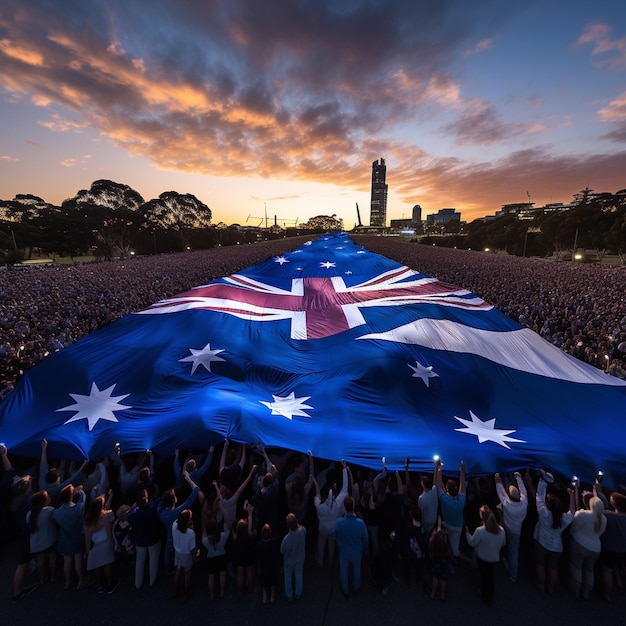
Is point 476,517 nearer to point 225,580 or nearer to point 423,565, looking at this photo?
point 423,565

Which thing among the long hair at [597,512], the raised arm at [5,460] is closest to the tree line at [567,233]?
the long hair at [597,512]

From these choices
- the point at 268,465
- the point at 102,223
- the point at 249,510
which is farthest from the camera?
the point at 102,223

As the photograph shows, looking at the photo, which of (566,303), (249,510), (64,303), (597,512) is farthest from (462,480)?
(64,303)

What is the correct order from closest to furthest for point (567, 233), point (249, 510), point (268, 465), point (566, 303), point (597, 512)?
1. point (597, 512)
2. point (249, 510)
3. point (268, 465)
4. point (566, 303)
5. point (567, 233)

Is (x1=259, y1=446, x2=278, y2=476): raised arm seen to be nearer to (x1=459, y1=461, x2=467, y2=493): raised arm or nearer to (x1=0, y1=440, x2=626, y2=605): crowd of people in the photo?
(x1=0, y1=440, x2=626, y2=605): crowd of people

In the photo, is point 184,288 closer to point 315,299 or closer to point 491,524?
point 315,299

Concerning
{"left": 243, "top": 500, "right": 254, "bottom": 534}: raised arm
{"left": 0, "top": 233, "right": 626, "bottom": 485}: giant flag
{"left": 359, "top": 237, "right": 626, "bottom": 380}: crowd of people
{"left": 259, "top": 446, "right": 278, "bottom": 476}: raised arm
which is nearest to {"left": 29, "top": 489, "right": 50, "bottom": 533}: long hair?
{"left": 0, "top": 233, "right": 626, "bottom": 485}: giant flag

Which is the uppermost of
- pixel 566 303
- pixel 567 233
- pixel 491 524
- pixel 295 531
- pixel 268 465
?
pixel 567 233

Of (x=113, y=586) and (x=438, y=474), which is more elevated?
(x=438, y=474)
